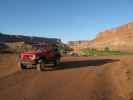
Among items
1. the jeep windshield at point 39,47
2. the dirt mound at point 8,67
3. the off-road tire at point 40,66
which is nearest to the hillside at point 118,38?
the dirt mound at point 8,67

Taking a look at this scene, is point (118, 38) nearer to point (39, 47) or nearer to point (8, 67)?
point (8, 67)

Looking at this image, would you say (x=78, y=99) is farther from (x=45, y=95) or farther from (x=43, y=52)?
(x=43, y=52)

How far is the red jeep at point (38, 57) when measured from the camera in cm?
1841

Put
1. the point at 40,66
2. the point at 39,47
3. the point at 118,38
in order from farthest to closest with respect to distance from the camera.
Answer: the point at 118,38
the point at 39,47
the point at 40,66

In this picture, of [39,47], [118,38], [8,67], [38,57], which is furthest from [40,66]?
[118,38]

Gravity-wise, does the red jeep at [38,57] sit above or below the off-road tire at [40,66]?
above

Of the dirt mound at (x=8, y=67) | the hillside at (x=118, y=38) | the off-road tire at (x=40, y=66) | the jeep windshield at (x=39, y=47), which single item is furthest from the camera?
the hillside at (x=118, y=38)

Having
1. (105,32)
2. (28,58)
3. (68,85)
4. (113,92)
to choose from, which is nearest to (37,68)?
(28,58)

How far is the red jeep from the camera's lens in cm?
Result: 1841

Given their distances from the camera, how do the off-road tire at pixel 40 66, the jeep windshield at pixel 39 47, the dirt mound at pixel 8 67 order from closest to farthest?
1. the dirt mound at pixel 8 67
2. the off-road tire at pixel 40 66
3. the jeep windshield at pixel 39 47

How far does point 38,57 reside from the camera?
18.5 m

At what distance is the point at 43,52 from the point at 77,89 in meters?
8.65

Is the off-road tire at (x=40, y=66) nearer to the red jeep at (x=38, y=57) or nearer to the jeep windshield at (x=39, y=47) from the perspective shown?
the red jeep at (x=38, y=57)

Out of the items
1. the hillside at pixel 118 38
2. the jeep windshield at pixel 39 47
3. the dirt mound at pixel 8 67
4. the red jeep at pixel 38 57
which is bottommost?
the dirt mound at pixel 8 67
